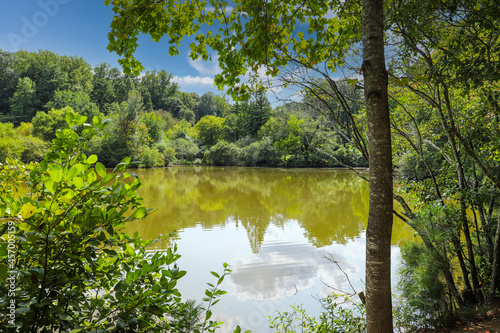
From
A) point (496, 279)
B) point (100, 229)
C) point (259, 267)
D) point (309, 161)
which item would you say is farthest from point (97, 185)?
point (309, 161)

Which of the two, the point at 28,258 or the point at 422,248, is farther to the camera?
the point at 422,248

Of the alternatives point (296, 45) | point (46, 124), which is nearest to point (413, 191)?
point (296, 45)

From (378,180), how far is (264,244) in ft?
14.8

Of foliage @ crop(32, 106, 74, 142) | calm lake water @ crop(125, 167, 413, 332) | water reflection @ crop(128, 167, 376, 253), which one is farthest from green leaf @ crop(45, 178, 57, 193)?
foliage @ crop(32, 106, 74, 142)

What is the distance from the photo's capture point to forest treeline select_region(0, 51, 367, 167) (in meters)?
23.9

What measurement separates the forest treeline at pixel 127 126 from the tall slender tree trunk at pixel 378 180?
14378 mm

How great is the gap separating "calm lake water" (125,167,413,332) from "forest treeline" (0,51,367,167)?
7844mm

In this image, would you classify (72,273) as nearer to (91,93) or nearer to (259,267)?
(259,267)

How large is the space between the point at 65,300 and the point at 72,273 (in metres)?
0.11

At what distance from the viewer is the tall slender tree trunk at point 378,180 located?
1.14m

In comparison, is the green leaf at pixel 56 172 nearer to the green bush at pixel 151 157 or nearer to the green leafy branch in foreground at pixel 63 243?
the green leafy branch in foreground at pixel 63 243

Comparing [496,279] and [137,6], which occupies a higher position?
[137,6]

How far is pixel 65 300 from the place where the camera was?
0.80m

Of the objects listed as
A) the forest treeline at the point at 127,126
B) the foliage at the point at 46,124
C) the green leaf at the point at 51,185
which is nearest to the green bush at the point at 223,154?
the forest treeline at the point at 127,126
